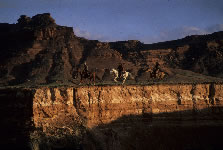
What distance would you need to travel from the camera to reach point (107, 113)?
105 ft

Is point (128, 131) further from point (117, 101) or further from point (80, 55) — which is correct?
point (80, 55)

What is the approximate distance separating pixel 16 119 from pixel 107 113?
8.21m

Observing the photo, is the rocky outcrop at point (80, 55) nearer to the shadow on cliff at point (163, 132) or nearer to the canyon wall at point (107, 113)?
the canyon wall at point (107, 113)

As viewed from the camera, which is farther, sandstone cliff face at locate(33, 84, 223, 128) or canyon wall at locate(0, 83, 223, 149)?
sandstone cliff face at locate(33, 84, 223, 128)

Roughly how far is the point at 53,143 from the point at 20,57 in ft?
140

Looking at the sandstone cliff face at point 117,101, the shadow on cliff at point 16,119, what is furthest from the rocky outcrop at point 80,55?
the shadow on cliff at point 16,119

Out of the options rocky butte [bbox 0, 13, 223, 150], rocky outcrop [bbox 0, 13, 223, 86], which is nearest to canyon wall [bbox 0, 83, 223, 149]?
rocky butte [bbox 0, 13, 223, 150]

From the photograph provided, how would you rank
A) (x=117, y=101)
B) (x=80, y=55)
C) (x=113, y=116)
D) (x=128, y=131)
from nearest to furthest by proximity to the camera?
(x=128, y=131)
(x=113, y=116)
(x=117, y=101)
(x=80, y=55)

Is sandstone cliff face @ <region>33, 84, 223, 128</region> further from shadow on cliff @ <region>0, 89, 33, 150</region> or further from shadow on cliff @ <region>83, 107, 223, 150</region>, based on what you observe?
shadow on cliff @ <region>0, 89, 33, 150</region>

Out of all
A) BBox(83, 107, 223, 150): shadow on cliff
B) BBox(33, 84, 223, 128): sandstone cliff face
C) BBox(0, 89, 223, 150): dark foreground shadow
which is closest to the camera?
BBox(0, 89, 223, 150): dark foreground shadow

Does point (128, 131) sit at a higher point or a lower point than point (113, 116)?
lower

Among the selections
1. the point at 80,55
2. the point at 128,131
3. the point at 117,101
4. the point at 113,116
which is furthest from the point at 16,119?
the point at 80,55

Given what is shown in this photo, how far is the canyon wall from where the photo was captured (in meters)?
28.4

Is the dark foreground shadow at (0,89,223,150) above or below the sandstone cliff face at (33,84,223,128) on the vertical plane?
below
